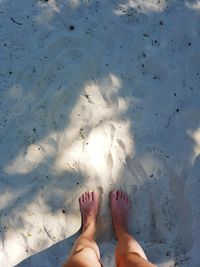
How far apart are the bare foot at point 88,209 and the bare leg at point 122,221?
13 cm

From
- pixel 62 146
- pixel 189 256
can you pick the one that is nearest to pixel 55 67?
pixel 62 146

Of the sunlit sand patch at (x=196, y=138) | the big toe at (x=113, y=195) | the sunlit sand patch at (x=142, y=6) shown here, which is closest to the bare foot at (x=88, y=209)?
the big toe at (x=113, y=195)

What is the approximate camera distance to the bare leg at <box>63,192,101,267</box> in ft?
7.94

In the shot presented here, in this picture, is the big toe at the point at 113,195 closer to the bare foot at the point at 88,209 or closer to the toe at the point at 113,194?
the toe at the point at 113,194

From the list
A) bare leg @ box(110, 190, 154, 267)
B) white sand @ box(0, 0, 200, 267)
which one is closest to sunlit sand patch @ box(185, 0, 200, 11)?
white sand @ box(0, 0, 200, 267)

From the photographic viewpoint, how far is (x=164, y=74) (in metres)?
3.28

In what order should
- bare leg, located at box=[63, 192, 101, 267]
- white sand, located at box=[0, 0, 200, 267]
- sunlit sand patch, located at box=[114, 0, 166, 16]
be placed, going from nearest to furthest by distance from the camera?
bare leg, located at box=[63, 192, 101, 267] → white sand, located at box=[0, 0, 200, 267] → sunlit sand patch, located at box=[114, 0, 166, 16]

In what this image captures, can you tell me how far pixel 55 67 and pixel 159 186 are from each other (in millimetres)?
1122

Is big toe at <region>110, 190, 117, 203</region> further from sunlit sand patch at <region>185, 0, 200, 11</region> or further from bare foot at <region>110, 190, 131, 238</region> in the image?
sunlit sand patch at <region>185, 0, 200, 11</region>

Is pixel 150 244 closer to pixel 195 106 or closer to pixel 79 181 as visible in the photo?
pixel 79 181

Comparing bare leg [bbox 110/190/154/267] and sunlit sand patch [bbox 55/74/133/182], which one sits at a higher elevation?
sunlit sand patch [bbox 55/74/133/182]

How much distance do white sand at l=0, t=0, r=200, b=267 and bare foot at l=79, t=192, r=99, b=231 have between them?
0.17ft

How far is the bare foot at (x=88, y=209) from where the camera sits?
9.42ft

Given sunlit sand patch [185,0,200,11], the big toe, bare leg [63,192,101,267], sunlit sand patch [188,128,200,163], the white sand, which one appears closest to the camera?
bare leg [63,192,101,267]
